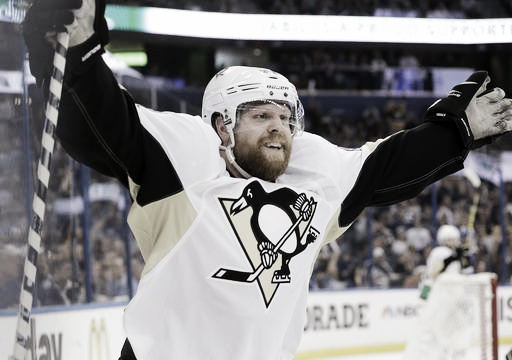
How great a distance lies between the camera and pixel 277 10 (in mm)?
15500

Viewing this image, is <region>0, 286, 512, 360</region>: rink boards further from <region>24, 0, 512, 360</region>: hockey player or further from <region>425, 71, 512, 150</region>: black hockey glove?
<region>24, 0, 512, 360</region>: hockey player

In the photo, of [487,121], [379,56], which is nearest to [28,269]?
[487,121]

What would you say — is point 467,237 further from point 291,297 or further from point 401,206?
point 291,297

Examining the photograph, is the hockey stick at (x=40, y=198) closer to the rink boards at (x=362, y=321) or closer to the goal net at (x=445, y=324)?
the goal net at (x=445, y=324)

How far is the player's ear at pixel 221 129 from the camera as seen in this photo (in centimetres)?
230

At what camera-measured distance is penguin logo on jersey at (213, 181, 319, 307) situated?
210 centimetres

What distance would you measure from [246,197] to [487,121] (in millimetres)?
831

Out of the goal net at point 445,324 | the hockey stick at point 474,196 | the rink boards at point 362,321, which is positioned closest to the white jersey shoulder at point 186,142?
the goal net at point 445,324

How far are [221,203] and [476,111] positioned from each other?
0.88 metres

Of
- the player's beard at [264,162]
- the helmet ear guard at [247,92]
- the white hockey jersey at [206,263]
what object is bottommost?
the white hockey jersey at [206,263]

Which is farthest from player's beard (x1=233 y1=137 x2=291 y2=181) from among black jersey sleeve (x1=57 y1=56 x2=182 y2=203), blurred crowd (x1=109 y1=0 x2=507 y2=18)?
blurred crowd (x1=109 y1=0 x2=507 y2=18)

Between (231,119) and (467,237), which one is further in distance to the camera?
(467,237)

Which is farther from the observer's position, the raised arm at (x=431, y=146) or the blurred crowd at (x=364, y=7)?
the blurred crowd at (x=364, y=7)

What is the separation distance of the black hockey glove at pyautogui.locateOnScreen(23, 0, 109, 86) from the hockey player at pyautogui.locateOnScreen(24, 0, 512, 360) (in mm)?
74
